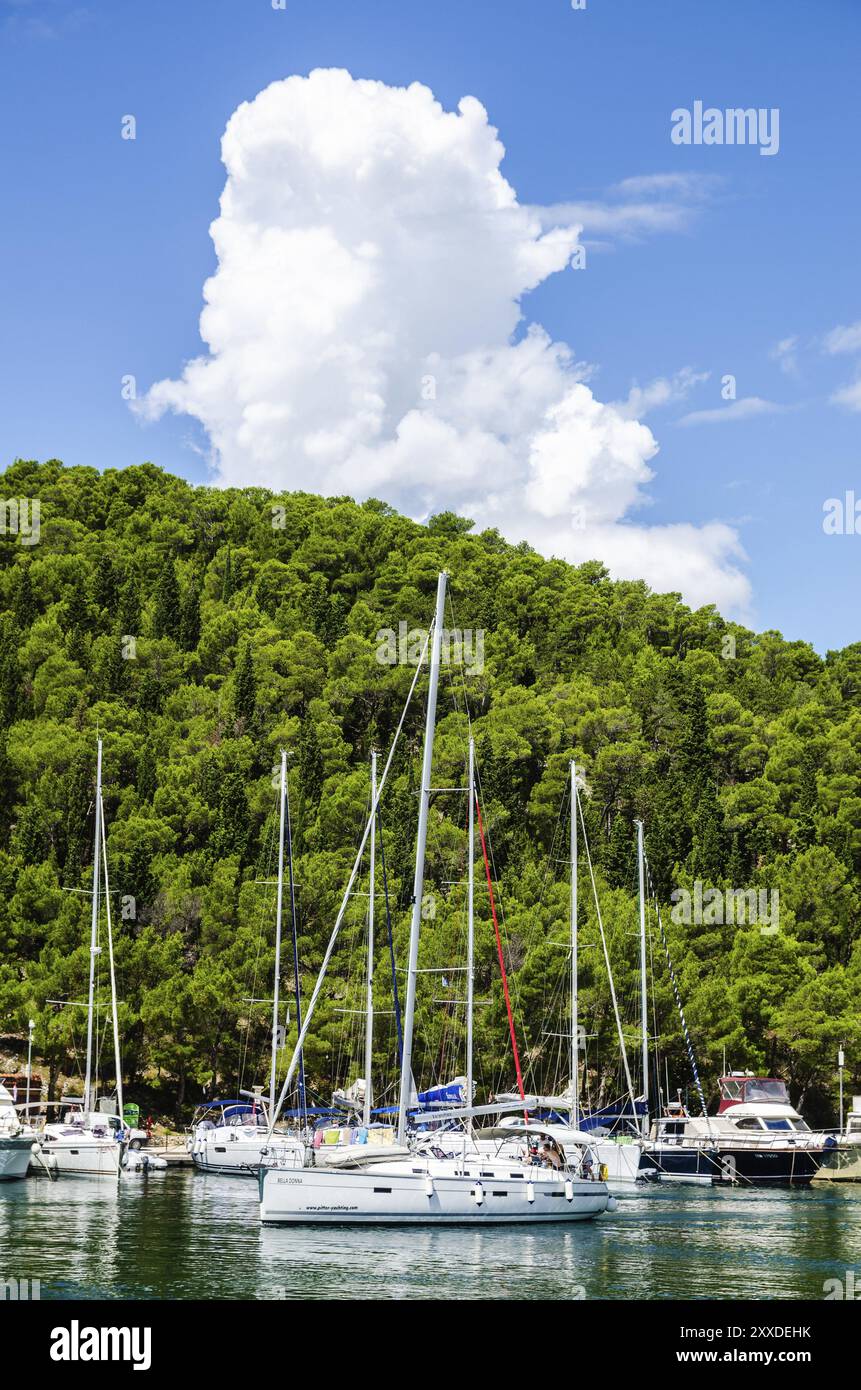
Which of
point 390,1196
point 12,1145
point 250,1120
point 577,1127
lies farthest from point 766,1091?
point 390,1196

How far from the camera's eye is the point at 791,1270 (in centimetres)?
2803

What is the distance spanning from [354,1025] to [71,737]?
3224 centimetres

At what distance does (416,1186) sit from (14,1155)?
18.4 meters

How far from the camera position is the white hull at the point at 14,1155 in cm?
4322

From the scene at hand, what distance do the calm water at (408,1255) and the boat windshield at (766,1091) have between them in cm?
1425

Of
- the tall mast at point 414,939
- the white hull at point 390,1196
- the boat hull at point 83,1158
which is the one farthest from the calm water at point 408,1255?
the boat hull at point 83,1158

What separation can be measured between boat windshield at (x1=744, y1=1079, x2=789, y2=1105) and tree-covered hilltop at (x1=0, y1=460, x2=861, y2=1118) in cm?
622

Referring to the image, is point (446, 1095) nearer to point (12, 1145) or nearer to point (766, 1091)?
point (766, 1091)

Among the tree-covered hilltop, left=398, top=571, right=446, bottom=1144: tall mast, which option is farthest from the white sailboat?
left=398, top=571, right=446, bottom=1144: tall mast

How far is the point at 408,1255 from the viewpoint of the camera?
90.3 ft

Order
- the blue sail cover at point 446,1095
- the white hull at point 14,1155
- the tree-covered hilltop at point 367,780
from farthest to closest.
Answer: the tree-covered hilltop at point 367,780
the blue sail cover at point 446,1095
the white hull at point 14,1155

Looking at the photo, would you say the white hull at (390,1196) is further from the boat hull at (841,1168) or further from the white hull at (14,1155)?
the boat hull at (841,1168)

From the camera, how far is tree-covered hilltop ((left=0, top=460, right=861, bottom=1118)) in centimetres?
6209
